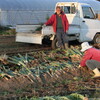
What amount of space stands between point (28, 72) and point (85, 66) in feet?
5.37

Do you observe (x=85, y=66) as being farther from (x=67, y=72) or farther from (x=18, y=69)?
(x=18, y=69)

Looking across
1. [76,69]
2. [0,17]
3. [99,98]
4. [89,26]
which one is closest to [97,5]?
[0,17]

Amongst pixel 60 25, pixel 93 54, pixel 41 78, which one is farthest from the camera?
pixel 60 25

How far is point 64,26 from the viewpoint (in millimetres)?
10914

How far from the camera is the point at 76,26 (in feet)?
39.0

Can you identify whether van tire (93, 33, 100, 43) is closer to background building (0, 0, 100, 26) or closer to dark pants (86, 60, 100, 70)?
dark pants (86, 60, 100, 70)

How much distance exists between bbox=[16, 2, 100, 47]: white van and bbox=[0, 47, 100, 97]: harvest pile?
299cm

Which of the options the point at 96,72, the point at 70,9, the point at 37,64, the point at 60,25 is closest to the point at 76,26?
the point at 70,9

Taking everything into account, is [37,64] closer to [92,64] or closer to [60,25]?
[92,64]

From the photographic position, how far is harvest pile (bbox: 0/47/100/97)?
6113 millimetres

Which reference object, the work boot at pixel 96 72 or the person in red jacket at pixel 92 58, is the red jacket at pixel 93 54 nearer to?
the person in red jacket at pixel 92 58

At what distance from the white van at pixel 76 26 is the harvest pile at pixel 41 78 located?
299cm

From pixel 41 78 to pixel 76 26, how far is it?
535 centimetres

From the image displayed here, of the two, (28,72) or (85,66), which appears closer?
(28,72)
